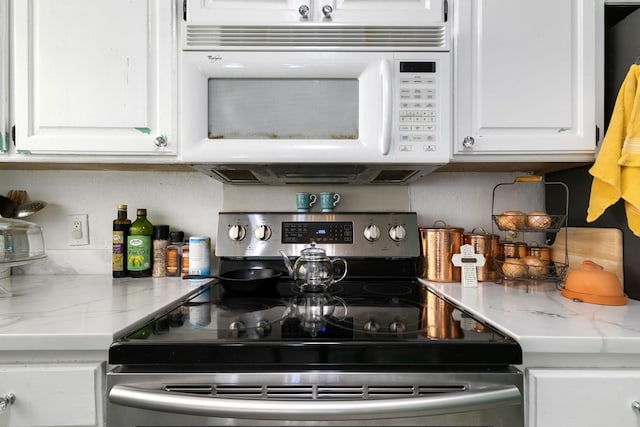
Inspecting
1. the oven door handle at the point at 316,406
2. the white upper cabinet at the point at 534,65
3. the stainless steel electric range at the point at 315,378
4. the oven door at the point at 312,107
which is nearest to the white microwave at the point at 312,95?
the oven door at the point at 312,107

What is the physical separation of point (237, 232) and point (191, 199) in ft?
1.05

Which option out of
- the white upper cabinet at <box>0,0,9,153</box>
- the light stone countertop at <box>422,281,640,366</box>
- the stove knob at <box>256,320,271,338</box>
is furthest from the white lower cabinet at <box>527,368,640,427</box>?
the white upper cabinet at <box>0,0,9,153</box>

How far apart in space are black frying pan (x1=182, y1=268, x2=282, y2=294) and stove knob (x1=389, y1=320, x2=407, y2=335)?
19.4 inches

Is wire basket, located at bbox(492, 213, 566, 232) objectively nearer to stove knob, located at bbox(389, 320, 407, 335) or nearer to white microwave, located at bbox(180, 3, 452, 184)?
white microwave, located at bbox(180, 3, 452, 184)

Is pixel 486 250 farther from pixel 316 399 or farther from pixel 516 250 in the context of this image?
pixel 316 399

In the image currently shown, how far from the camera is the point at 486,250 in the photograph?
1236 millimetres

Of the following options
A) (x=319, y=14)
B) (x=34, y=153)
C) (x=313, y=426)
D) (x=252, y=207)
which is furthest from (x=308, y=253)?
(x=34, y=153)

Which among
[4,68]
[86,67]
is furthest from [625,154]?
[4,68]

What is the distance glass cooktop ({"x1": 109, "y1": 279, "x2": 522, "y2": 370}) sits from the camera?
658mm

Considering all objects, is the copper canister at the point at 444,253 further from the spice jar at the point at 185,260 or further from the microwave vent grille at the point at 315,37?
the spice jar at the point at 185,260

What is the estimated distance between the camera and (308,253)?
1.11m

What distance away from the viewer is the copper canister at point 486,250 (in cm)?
123

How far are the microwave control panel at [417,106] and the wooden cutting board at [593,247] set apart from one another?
0.62 metres

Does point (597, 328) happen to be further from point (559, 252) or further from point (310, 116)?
point (310, 116)
